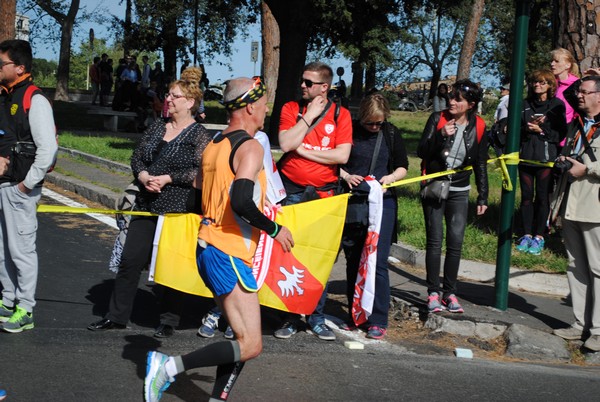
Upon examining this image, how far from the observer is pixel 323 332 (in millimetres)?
6809

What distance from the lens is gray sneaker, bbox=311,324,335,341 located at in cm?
677

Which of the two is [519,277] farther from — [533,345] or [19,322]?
[19,322]

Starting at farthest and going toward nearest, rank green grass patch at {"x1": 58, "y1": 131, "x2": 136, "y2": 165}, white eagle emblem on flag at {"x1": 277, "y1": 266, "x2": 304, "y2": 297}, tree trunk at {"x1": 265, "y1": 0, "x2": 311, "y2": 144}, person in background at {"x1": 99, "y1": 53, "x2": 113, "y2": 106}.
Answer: person in background at {"x1": 99, "y1": 53, "x2": 113, "y2": 106} → tree trunk at {"x1": 265, "y1": 0, "x2": 311, "y2": 144} → green grass patch at {"x1": 58, "y1": 131, "x2": 136, "y2": 165} → white eagle emblem on flag at {"x1": 277, "y1": 266, "x2": 304, "y2": 297}

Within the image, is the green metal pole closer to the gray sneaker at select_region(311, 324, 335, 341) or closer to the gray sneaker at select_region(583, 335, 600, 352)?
the gray sneaker at select_region(583, 335, 600, 352)

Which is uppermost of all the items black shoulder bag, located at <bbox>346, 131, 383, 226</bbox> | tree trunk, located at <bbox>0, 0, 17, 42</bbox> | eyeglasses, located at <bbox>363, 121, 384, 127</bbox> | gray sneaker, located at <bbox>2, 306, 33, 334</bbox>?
tree trunk, located at <bbox>0, 0, 17, 42</bbox>

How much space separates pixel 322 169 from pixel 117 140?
1446 cm

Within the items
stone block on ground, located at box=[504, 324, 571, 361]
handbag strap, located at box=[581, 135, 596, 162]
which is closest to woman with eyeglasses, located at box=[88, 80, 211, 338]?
stone block on ground, located at box=[504, 324, 571, 361]

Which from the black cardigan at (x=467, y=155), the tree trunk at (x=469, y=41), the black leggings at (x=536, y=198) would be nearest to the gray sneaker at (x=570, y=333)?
the black cardigan at (x=467, y=155)

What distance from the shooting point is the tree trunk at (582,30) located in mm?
10383

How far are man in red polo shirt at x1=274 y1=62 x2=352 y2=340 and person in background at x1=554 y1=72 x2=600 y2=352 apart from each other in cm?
181

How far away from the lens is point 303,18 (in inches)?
807

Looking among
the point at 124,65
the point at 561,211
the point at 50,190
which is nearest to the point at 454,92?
the point at 561,211

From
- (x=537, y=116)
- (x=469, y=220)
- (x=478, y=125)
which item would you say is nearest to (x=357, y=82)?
(x=469, y=220)

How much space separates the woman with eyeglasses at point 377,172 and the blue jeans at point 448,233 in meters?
0.52
